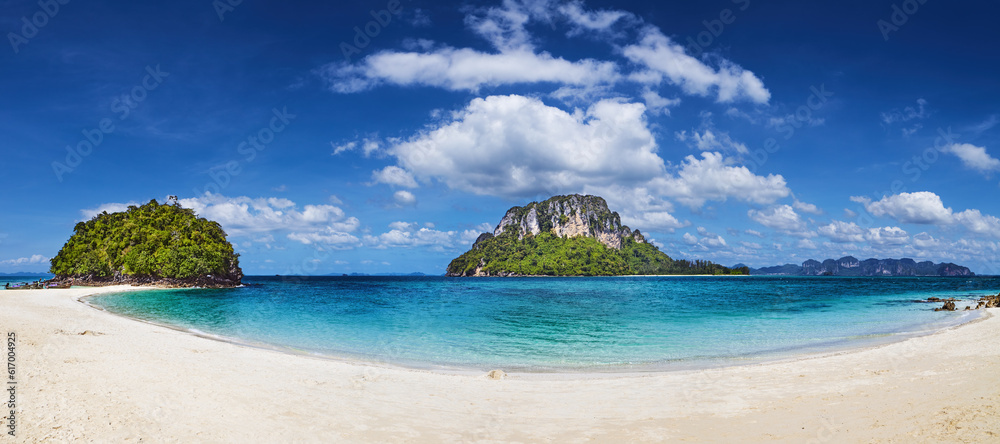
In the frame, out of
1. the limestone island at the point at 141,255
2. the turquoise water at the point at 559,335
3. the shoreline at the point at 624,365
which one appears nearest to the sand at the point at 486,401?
the shoreline at the point at 624,365

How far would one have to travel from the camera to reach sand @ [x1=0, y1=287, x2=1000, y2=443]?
27.5ft

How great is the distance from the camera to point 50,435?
7652 millimetres

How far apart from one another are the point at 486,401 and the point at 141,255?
107 meters

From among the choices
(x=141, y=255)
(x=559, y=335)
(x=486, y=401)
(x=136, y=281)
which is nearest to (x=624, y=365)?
(x=486, y=401)

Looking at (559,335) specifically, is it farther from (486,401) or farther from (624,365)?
(486,401)

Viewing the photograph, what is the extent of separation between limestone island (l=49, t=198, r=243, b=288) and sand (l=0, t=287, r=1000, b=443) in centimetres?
9096

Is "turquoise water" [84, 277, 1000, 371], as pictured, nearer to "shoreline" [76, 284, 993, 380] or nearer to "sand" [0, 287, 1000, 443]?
"shoreline" [76, 284, 993, 380]

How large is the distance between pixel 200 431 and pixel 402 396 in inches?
186

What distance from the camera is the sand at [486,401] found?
27.5 ft

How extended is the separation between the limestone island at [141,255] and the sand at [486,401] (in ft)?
298

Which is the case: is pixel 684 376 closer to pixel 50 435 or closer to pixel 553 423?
pixel 553 423

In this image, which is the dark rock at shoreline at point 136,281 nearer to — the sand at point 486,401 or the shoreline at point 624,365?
the shoreline at point 624,365

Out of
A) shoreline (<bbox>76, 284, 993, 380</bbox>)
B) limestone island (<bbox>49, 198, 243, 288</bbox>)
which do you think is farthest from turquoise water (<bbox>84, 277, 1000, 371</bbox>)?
limestone island (<bbox>49, 198, 243, 288</bbox>)

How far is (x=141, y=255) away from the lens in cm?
9112
